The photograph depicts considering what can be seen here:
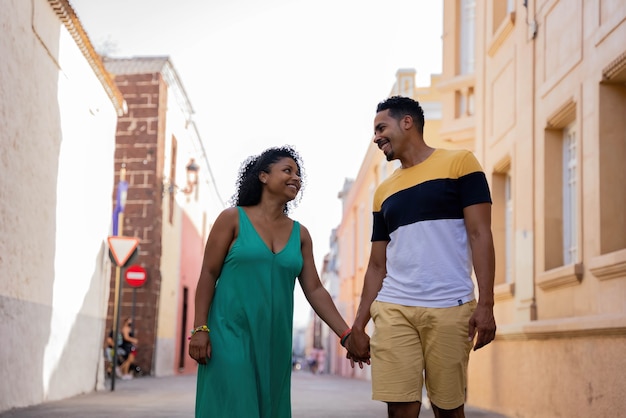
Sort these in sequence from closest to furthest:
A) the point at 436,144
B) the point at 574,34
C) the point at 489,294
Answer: the point at 489,294 → the point at 574,34 → the point at 436,144

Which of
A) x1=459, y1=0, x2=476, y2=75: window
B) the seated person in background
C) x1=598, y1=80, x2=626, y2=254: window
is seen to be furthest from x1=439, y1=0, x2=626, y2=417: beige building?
the seated person in background

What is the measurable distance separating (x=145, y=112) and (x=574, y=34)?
17.7 m

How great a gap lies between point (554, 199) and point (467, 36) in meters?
6.92

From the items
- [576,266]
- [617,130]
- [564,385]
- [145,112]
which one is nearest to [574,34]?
[617,130]

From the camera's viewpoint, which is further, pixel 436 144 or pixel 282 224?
pixel 436 144

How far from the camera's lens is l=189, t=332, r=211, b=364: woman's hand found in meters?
5.04

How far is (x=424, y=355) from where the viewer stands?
514 centimetres

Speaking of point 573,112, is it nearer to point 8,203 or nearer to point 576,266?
point 576,266

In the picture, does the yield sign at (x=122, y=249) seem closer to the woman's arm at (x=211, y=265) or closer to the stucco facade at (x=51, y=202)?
the stucco facade at (x=51, y=202)

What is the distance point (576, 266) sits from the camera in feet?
33.3

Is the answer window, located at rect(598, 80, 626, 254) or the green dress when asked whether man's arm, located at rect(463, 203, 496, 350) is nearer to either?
the green dress

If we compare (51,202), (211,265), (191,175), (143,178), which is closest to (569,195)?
(51,202)

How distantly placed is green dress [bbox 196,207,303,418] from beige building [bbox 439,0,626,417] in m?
3.50

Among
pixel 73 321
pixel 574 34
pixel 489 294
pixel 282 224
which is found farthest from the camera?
pixel 73 321
